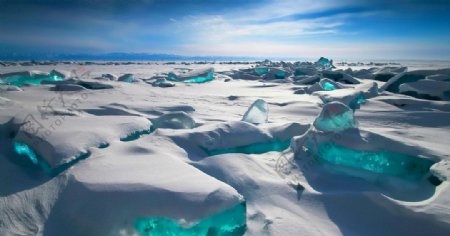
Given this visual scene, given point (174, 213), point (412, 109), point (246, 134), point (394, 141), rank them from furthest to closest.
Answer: point (412, 109)
point (246, 134)
point (394, 141)
point (174, 213)

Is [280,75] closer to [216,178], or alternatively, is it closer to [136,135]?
[136,135]

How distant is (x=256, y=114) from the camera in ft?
8.89

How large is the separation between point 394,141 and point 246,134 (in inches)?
37.5

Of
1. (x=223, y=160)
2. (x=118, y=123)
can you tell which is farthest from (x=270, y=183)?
(x=118, y=123)

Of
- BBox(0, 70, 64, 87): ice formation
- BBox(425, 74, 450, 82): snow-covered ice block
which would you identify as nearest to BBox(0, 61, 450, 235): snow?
BBox(425, 74, 450, 82): snow-covered ice block

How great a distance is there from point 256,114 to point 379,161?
1224mm

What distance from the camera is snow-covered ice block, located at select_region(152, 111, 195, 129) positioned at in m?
2.35

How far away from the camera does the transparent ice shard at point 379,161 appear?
1.64 metres

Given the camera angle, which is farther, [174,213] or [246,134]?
[246,134]

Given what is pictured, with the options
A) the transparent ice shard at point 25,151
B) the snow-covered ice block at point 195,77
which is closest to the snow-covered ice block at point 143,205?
the transparent ice shard at point 25,151

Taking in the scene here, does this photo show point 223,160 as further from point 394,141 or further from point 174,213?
point 394,141

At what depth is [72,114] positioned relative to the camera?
2539 millimetres

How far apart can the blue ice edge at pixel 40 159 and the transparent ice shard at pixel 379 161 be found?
1388mm

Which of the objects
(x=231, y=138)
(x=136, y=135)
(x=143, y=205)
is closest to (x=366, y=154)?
(x=231, y=138)
